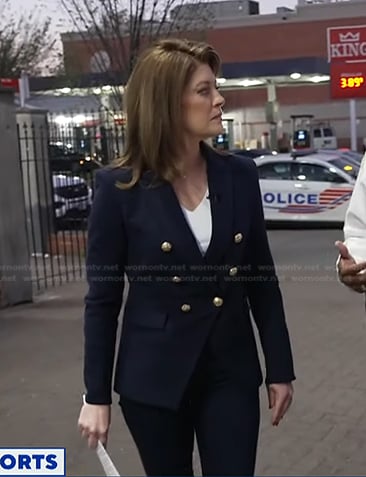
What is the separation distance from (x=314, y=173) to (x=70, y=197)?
469 cm

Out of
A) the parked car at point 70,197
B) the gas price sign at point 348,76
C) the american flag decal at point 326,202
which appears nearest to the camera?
the parked car at point 70,197

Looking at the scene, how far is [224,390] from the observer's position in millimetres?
2811

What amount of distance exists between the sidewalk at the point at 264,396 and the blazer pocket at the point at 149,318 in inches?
86.5

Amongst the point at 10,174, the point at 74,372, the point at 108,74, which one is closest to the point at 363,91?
the point at 108,74

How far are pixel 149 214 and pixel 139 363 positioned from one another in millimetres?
453

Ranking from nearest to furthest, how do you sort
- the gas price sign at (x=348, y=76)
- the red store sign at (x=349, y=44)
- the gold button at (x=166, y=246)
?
the gold button at (x=166, y=246)
the red store sign at (x=349, y=44)
the gas price sign at (x=348, y=76)

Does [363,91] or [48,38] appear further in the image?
[48,38]

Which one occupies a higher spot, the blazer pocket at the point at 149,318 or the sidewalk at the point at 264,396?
the blazer pocket at the point at 149,318

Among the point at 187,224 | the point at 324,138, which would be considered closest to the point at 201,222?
the point at 187,224

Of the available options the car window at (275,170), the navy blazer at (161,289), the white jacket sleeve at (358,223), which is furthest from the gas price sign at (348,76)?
the navy blazer at (161,289)

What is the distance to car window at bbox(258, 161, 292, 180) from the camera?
1809 cm

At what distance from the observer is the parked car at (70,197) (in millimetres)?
16312

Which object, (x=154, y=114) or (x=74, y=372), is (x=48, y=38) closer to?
(x=74, y=372)

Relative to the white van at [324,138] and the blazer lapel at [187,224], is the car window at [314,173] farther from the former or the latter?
the white van at [324,138]
